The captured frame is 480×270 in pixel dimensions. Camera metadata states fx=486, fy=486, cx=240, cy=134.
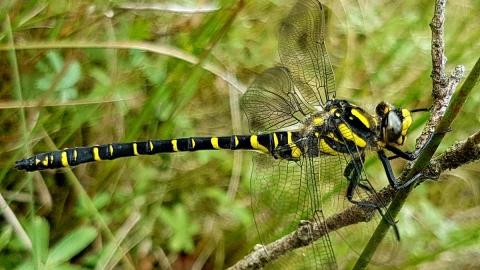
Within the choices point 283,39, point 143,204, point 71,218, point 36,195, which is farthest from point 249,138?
point 36,195

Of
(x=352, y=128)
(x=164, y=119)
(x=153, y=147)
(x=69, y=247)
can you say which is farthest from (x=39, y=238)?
(x=352, y=128)

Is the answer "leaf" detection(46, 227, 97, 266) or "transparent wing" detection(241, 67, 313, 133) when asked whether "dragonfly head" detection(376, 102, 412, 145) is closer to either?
"transparent wing" detection(241, 67, 313, 133)

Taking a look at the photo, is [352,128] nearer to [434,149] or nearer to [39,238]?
[434,149]

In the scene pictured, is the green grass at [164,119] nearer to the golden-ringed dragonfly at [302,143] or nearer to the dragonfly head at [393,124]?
the golden-ringed dragonfly at [302,143]

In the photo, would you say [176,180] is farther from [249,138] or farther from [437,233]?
[437,233]

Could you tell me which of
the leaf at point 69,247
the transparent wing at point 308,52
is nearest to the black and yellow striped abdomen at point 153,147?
the transparent wing at point 308,52
